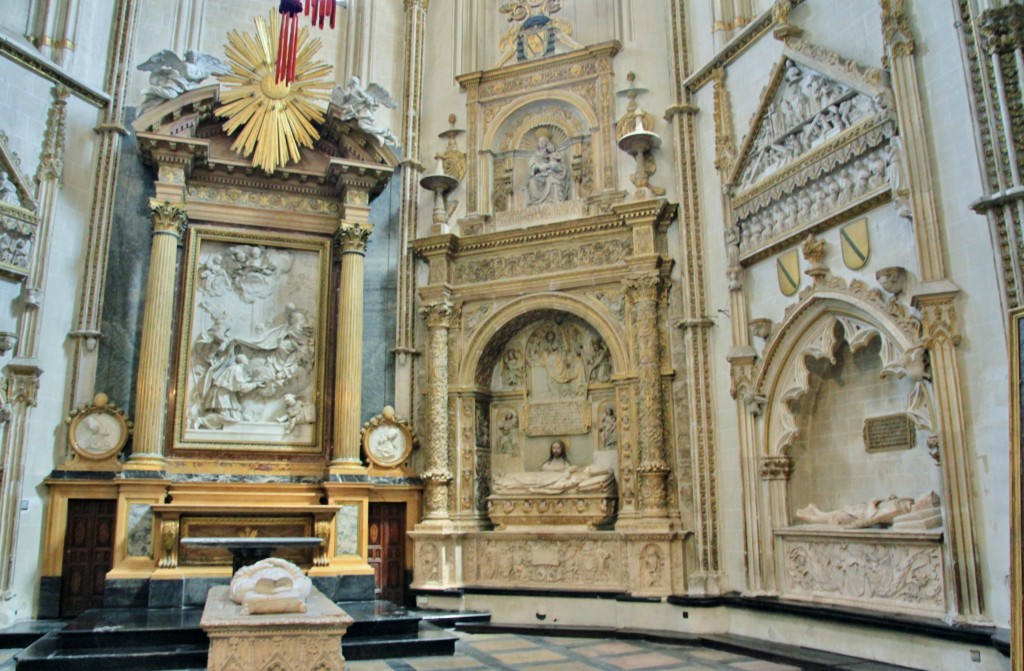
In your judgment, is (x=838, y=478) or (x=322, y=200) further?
(x=322, y=200)

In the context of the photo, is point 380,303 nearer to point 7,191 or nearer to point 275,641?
point 7,191

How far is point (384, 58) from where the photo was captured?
539 inches

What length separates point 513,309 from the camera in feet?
40.1

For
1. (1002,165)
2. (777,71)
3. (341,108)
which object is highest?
(341,108)

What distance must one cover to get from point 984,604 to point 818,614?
184 centimetres

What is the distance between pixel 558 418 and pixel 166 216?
6.12 m

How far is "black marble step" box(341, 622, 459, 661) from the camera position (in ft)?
28.2

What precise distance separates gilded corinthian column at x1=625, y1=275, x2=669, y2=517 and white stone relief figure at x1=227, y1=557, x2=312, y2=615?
4899 mm

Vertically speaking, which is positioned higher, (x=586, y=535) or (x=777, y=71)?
(x=777, y=71)

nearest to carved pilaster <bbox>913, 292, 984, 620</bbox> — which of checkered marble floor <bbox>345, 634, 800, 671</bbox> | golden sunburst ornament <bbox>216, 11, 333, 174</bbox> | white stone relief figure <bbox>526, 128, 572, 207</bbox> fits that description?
checkered marble floor <bbox>345, 634, 800, 671</bbox>

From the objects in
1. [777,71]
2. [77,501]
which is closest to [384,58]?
[777,71]

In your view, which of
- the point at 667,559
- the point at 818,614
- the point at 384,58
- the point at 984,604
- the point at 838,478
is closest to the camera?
the point at 984,604

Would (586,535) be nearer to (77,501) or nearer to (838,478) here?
(838,478)

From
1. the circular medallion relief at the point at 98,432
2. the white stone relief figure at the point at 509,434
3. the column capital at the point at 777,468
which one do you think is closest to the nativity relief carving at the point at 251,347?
the circular medallion relief at the point at 98,432
